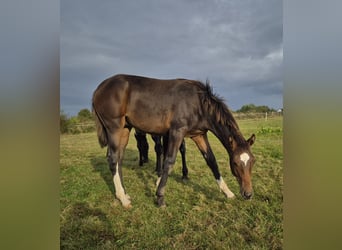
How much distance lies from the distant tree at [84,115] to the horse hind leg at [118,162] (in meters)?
0.31

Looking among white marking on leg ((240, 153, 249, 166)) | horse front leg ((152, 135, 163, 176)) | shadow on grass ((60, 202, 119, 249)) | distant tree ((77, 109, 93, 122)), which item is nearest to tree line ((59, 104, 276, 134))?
distant tree ((77, 109, 93, 122))

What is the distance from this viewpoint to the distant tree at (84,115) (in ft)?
7.02

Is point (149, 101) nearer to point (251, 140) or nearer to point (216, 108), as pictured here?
point (216, 108)

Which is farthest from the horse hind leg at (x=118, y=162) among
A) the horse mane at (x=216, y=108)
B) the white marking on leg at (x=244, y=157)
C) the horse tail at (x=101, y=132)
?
the white marking on leg at (x=244, y=157)

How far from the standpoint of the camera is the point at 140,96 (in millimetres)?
2318

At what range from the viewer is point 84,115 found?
2.22 metres

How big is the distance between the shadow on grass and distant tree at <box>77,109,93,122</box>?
80 centimetres

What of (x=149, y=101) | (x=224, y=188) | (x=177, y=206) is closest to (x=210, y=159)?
(x=224, y=188)

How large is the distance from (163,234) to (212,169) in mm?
833

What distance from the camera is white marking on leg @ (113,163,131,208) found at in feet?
7.23

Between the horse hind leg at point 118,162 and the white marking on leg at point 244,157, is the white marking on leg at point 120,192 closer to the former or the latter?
the horse hind leg at point 118,162
